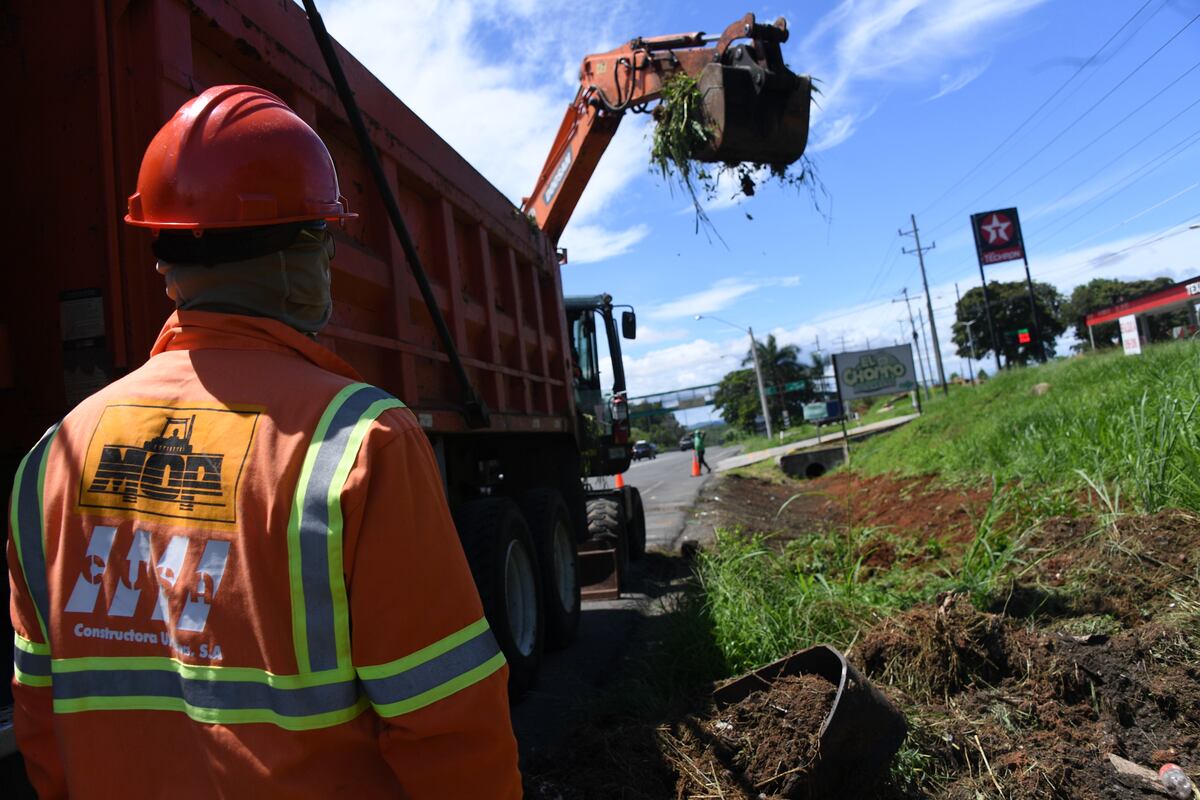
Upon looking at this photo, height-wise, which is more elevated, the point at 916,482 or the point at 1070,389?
the point at 1070,389

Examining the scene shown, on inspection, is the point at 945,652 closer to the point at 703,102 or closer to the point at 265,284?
the point at 265,284

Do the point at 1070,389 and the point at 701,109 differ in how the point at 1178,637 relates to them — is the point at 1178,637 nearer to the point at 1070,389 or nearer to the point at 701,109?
the point at 701,109

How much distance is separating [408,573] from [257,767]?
33 centimetres

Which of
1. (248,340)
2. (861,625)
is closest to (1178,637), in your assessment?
(861,625)

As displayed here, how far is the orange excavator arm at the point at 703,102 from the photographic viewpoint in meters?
6.11

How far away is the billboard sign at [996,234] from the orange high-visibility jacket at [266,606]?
43689 mm

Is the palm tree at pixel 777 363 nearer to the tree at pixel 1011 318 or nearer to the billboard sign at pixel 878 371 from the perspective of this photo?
the tree at pixel 1011 318

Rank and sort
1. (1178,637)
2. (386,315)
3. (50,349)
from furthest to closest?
(386,315) → (1178,637) → (50,349)

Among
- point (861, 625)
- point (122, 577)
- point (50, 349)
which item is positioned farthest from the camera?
point (861, 625)

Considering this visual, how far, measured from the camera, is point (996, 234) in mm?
40594

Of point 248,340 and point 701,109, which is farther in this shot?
point 701,109

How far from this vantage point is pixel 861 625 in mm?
4473

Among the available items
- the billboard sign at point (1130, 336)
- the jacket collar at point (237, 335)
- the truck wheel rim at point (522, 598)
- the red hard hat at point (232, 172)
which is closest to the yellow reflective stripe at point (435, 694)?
the jacket collar at point (237, 335)

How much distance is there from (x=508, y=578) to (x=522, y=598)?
24cm
